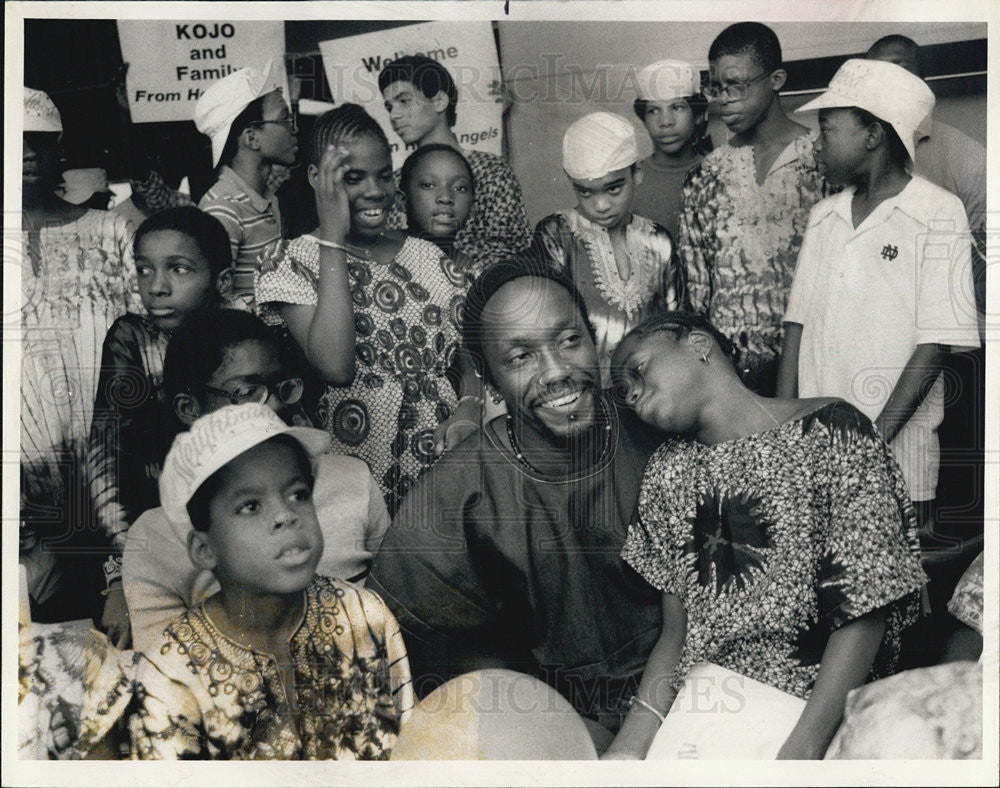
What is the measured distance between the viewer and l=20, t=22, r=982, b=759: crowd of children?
393 centimetres

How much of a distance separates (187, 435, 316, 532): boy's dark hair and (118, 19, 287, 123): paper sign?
50.5 inches

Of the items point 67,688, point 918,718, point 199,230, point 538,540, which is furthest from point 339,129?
point 918,718

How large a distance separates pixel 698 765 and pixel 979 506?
140 cm

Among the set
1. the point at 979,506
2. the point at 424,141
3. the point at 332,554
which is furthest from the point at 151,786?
the point at 979,506

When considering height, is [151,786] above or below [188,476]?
below

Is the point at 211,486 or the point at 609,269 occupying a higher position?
the point at 609,269

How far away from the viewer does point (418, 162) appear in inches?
159

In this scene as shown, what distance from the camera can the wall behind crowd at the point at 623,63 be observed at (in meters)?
4.07

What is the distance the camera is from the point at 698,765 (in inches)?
156

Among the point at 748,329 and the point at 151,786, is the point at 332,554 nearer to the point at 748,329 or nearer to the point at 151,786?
the point at 151,786

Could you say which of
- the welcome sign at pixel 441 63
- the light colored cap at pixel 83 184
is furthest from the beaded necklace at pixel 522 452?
the light colored cap at pixel 83 184

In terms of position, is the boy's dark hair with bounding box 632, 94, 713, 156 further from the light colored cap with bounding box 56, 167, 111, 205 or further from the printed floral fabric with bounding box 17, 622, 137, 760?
the printed floral fabric with bounding box 17, 622, 137, 760

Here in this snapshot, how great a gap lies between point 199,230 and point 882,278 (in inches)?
98.6

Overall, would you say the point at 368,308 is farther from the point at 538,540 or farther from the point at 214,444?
the point at 538,540
